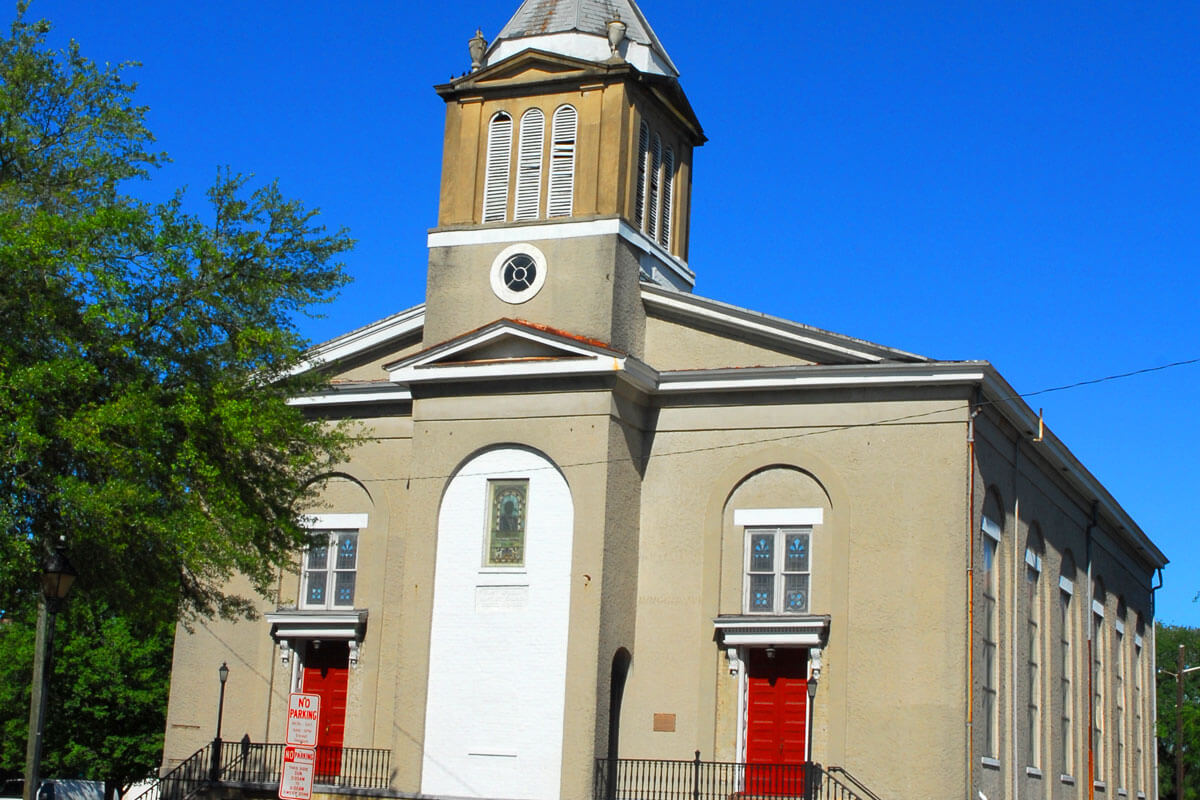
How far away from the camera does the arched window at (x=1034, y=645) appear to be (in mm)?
29875

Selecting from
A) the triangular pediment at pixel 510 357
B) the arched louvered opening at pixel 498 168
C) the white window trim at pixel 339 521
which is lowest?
the white window trim at pixel 339 521

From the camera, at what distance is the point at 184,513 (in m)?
21.7

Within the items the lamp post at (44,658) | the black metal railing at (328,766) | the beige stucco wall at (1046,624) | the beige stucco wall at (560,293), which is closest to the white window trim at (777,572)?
the beige stucco wall at (1046,624)

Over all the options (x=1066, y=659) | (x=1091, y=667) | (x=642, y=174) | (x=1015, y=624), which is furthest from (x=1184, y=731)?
(x=642, y=174)

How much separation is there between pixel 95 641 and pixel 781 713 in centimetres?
2502

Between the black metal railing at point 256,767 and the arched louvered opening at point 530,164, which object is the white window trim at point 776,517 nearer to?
the arched louvered opening at point 530,164

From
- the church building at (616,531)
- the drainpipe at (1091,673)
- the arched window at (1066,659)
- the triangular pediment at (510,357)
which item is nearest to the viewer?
the church building at (616,531)

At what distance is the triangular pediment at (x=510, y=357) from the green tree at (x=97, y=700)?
1965 centimetres

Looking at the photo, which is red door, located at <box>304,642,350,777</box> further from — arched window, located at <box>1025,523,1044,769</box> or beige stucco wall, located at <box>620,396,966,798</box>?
arched window, located at <box>1025,523,1044,769</box>

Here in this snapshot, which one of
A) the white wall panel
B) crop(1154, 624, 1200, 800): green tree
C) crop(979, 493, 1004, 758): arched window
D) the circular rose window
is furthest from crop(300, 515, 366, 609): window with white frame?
crop(1154, 624, 1200, 800): green tree

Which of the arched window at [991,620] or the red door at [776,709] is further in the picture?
the arched window at [991,620]

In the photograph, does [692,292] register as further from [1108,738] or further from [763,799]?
[1108,738]

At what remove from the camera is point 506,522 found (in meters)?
26.8

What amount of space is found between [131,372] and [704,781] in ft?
37.0
